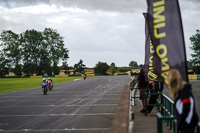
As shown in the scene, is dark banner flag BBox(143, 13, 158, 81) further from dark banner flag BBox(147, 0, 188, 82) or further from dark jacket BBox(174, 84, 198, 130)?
dark jacket BBox(174, 84, 198, 130)

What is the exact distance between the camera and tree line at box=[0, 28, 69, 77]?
102938 millimetres

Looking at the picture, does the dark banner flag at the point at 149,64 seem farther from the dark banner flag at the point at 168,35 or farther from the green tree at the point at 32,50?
the green tree at the point at 32,50

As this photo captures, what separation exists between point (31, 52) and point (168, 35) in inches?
4216

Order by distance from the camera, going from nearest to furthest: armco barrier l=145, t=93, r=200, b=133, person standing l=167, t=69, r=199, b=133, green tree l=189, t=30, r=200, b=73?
person standing l=167, t=69, r=199, b=133
armco barrier l=145, t=93, r=200, b=133
green tree l=189, t=30, r=200, b=73

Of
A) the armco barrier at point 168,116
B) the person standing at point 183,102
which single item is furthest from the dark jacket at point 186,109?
the armco barrier at point 168,116

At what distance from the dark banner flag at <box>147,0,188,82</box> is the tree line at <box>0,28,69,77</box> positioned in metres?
98.4

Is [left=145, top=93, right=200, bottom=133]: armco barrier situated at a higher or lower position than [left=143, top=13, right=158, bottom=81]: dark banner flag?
lower

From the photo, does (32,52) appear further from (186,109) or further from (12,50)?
(186,109)

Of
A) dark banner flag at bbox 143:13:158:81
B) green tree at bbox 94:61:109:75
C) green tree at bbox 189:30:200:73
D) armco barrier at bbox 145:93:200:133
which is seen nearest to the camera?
armco barrier at bbox 145:93:200:133

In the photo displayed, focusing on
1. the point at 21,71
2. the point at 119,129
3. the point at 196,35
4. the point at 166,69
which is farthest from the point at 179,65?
the point at 21,71

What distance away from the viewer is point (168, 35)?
5.63m

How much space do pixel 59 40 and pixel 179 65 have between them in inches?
4071

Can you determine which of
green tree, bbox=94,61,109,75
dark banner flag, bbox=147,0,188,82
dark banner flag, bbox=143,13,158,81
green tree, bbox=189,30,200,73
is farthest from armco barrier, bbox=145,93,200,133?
green tree, bbox=94,61,109,75

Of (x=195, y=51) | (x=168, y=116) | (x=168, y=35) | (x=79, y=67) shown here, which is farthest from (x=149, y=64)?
(x=79, y=67)
